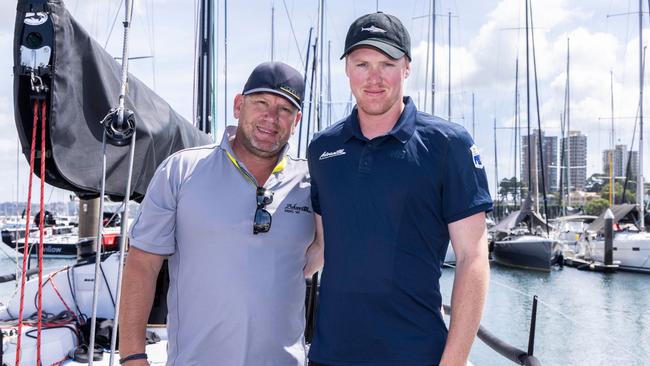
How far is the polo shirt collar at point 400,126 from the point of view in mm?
2307

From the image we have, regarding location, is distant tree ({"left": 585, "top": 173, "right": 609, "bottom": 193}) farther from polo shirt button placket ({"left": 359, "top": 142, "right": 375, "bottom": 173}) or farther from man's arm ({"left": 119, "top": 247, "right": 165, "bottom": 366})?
man's arm ({"left": 119, "top": 247, "right": 165, "bottom": 366})

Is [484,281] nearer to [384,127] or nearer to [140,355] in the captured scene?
[384,127]

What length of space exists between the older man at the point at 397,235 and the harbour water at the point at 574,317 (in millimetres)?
7106

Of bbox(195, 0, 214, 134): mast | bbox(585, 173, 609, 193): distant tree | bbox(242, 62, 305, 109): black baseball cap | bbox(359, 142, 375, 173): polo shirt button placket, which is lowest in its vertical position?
bbox(359, 142, 375, 173): polo shirt button placket

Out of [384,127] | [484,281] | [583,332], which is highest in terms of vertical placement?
[384,127]

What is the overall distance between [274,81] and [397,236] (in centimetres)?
98

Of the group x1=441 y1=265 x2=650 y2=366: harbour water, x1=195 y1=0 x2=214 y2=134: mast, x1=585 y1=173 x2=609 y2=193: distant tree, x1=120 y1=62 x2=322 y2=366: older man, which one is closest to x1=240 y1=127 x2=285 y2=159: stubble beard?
x1=120 y1=62 x2=322 y2=366: older man

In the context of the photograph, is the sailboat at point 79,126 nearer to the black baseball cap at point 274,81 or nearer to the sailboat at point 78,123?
the sailboat at point 78,123

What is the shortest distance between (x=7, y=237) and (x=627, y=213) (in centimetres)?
3524

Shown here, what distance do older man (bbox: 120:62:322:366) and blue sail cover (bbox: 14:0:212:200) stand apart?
0.54 m

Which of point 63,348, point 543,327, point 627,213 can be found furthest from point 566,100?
point 63,348

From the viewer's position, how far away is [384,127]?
7.86 feet

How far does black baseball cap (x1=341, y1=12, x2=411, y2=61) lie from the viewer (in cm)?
236

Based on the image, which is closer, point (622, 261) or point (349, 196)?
point (349, 196)
